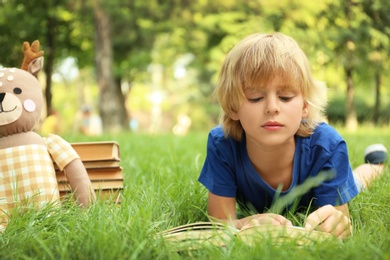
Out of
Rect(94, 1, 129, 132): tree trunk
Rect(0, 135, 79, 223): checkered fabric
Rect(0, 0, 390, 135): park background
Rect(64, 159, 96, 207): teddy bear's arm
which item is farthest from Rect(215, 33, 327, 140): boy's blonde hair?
Rect(94, 1, 129, 132): tree trunk

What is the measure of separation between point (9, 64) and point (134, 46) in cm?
500

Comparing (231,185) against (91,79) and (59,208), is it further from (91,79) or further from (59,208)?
(91,79)

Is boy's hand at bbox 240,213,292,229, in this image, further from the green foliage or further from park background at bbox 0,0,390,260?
the green foliage

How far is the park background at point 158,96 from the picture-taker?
155cm

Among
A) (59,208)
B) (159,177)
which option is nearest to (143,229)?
(59,208)

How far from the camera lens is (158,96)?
29750mm

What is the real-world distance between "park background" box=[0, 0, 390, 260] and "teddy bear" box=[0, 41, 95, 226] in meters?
0.18

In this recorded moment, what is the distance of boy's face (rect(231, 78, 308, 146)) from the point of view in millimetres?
1955

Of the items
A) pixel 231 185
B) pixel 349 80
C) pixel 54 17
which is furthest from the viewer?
pixel 54 17

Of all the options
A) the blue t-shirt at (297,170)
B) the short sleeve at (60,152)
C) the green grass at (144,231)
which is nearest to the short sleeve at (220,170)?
the blue t-shirt at (297,170)

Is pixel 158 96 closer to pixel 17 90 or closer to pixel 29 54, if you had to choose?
pixel 29 54

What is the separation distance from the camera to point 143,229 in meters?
1.61

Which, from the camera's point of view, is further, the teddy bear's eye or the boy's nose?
the teddy bear's eye

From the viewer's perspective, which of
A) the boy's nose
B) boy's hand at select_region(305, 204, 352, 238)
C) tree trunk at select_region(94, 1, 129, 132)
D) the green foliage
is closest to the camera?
boy's hand at select_region(305, 204, 352, 238)
